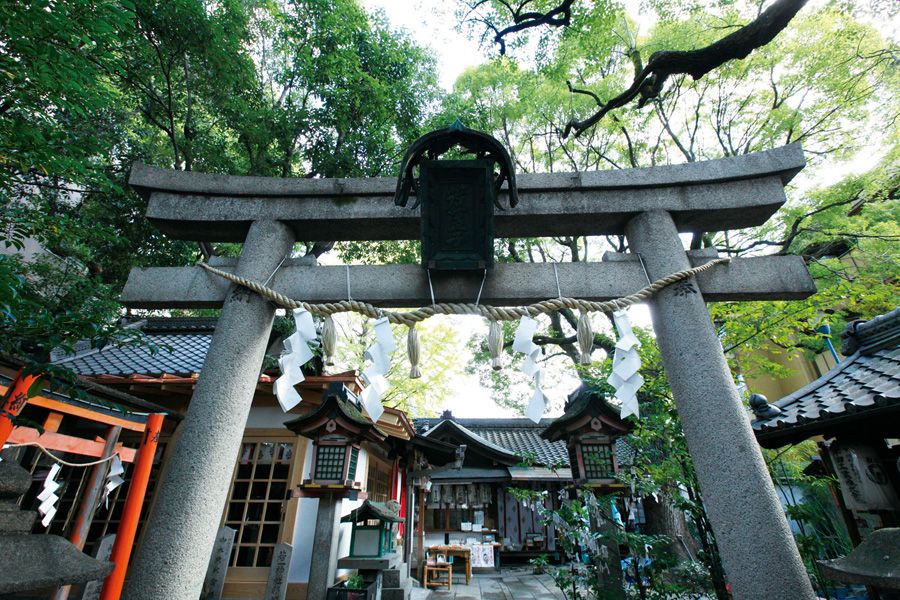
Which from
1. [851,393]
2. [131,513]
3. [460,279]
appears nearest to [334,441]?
[131,513]

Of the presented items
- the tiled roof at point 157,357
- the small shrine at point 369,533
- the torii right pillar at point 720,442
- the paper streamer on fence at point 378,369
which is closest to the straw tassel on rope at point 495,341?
the paper streamer on fence at point 378,369

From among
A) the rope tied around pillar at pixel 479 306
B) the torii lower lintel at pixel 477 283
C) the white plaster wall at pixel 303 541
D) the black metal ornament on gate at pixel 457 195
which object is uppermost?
the black metal ornament on gate at pixel 457 195

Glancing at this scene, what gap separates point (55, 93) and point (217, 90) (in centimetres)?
402

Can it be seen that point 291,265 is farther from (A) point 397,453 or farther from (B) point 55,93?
(A) point 397,453

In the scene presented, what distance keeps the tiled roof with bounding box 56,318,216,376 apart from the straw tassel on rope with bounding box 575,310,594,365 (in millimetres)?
6975

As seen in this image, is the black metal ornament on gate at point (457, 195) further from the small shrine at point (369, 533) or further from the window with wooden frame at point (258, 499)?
the window with wooden frame at point (258, 499)

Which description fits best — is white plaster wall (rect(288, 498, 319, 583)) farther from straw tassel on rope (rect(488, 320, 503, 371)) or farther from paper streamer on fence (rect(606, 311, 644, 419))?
paper streamer on fence (rect(606, 311, 644, 419))

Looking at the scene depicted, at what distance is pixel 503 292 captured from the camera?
338cm

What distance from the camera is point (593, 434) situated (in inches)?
250

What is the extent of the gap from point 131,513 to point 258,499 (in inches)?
134

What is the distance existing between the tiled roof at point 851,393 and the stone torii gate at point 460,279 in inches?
36.5

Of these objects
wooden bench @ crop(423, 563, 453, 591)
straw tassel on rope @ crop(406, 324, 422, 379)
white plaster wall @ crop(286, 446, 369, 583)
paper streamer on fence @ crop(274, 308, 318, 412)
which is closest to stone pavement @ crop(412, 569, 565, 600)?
wooden bench @ crop(423, 563, 453, 591)

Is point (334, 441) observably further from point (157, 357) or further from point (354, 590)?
point (157, 357)

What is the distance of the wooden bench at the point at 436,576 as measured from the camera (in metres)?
10.0
